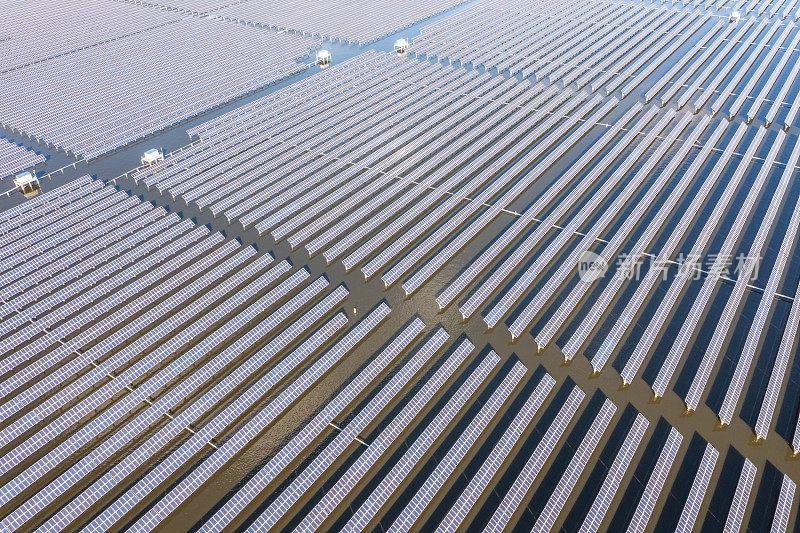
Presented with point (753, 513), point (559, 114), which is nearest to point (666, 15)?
point (559, 114)

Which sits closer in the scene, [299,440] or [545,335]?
[299,440]

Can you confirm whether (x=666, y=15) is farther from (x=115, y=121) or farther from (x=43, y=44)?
(x=43, y=44)

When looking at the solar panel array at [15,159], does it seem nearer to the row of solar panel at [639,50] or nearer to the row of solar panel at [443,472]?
the row of solar panel at [443,472]

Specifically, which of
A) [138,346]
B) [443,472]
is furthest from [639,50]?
[138,346]

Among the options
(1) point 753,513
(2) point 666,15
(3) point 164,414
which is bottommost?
→ (1) point 753,513

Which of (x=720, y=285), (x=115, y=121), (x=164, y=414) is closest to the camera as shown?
(x=164, y=414)

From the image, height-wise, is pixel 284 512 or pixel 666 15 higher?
pixel 666 15
